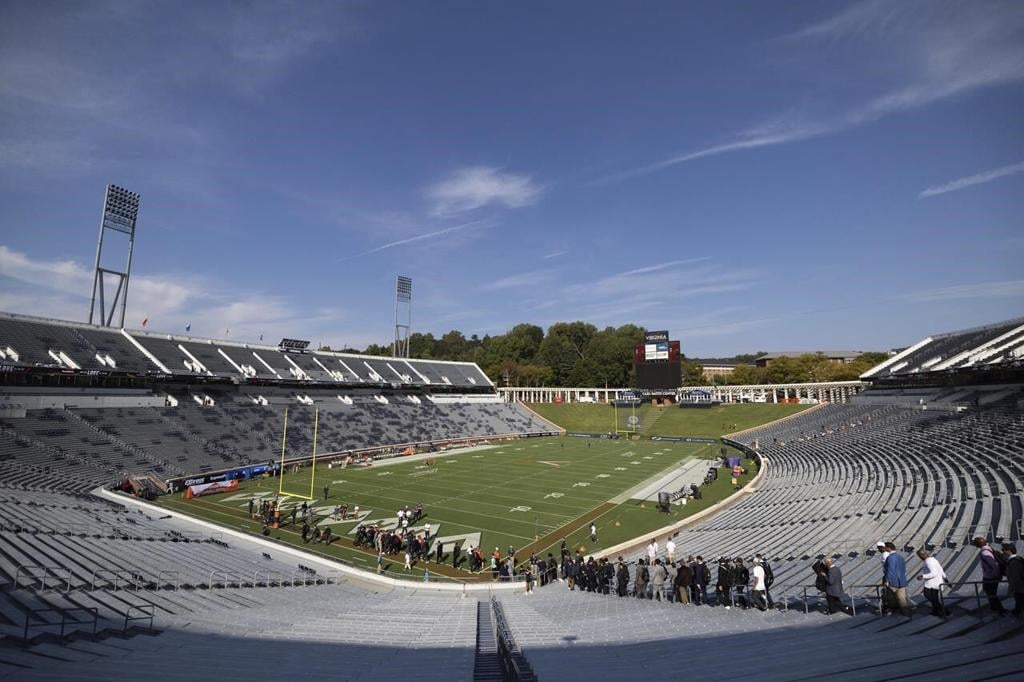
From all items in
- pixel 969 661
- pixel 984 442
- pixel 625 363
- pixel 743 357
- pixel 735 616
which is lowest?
pixel 735 616

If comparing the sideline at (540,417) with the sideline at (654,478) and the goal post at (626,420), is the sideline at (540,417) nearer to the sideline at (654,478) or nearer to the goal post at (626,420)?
the goal post at (626,420)

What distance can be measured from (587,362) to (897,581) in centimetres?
8746

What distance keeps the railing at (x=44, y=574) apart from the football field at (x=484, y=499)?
10085 millimetres

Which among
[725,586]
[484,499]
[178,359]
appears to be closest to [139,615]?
[725,586]

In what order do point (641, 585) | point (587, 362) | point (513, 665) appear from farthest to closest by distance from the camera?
point (587, 362)
point (641, 585)
point (513, 665)

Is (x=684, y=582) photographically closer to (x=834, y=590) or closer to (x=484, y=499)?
(x=834, y=590)

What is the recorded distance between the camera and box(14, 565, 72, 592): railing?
9945 mm

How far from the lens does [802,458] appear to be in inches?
1452

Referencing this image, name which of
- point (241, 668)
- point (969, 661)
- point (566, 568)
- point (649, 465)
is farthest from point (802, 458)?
point (241, 668)

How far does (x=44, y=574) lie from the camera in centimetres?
1039

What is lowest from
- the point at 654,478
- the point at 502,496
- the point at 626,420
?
the point at 502,496

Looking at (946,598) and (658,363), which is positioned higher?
(658,363)

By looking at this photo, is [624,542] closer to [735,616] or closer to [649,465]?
[735,616]

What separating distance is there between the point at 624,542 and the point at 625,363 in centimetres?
7286
